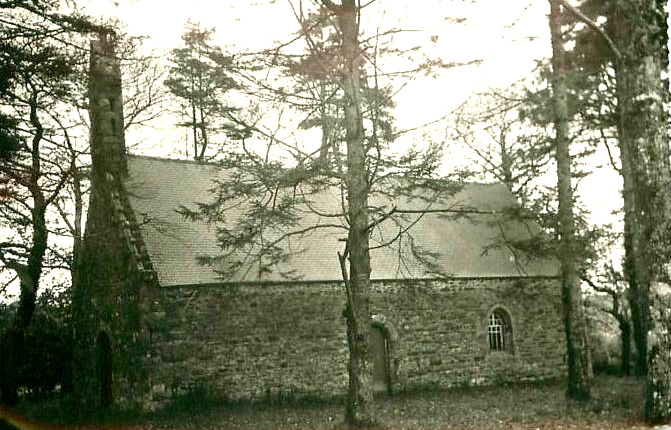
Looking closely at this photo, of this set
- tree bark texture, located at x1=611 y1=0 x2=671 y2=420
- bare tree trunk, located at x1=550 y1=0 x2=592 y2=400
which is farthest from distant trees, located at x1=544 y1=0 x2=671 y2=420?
bare tree trunk, located at x1=550 y1=0 x2=592 y2=400

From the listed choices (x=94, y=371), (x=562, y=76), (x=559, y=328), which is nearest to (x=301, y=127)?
(x=562, y=76)

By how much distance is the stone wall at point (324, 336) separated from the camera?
17641 mm

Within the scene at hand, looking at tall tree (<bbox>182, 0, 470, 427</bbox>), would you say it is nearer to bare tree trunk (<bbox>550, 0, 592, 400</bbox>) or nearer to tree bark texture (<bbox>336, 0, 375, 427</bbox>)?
tree bark texture (<bbox>336, 0, 375, 427</bbox>)

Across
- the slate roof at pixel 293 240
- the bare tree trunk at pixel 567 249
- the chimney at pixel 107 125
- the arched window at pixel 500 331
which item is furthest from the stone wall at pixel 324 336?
the chimney at pixel 107 125

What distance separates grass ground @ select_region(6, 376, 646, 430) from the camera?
13945 millimetres

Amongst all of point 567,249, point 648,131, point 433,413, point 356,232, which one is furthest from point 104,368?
point 648,131

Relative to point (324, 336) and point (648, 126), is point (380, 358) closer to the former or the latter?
point (324, 336)

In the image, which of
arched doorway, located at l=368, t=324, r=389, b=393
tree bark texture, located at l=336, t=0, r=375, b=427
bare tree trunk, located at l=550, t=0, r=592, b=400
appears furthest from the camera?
arched doorway, located at l=368, t=324, r=389, b=393

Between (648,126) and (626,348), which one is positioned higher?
(648,126)

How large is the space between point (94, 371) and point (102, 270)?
9.70ft

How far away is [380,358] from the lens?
21.1 meters

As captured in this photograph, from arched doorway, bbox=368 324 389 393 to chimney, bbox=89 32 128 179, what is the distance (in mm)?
9323

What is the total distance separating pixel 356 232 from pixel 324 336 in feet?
25.3

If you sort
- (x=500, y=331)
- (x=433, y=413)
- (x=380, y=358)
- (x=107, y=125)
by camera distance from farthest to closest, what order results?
(x=500, y=331)
(x=380, y=358)
(x=107, y=125)
(x=433, y=413)
